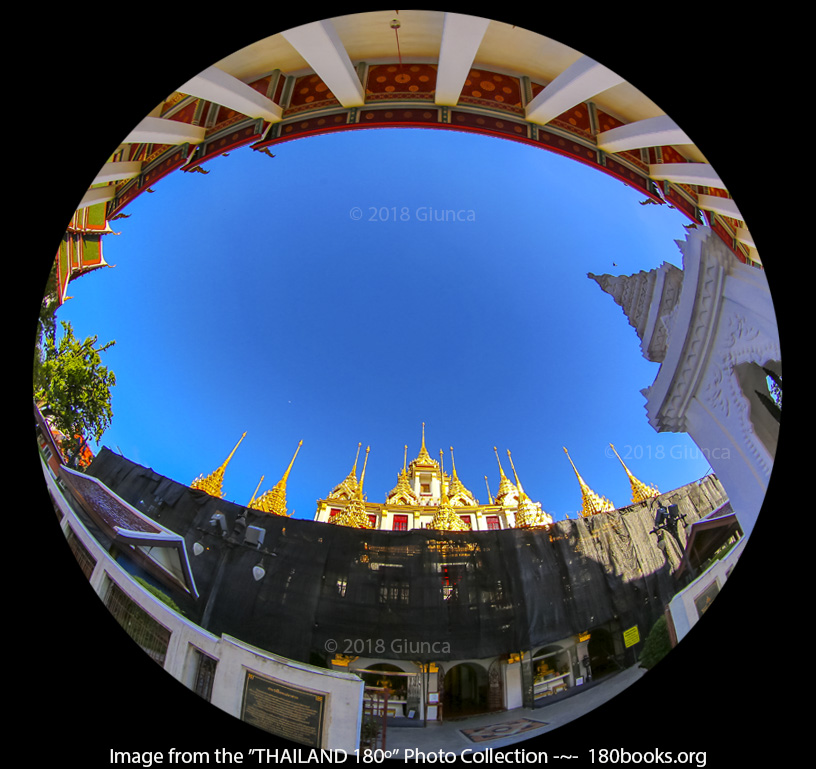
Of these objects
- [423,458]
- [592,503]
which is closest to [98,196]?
[423,458]

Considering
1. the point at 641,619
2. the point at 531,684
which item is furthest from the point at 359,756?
the point at 641,619

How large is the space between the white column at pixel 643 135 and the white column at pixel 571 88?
0.78 meters

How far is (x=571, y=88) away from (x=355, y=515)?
10.2 m

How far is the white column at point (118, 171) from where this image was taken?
7.26 meters

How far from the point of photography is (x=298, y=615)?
10703mm

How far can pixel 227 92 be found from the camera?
6871mm

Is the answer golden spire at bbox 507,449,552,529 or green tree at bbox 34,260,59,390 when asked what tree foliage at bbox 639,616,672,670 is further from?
green tree at bbox 34,260,59,390

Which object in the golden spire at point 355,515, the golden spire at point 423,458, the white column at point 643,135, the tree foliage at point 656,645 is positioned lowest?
the tree foliage at point 656,645

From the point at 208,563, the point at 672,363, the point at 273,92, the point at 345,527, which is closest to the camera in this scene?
the point at 273,92

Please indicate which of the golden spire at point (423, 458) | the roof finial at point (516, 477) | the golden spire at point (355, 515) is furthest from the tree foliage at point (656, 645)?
the golden spire at point (423, 458)

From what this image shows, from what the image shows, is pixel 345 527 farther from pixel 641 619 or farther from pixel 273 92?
pixel 273 92

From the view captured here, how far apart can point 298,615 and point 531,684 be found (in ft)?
16.5

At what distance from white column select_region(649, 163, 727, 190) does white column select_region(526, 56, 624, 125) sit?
183 cm

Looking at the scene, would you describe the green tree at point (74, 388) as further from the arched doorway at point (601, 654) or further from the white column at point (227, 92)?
the arched doorway at point (601, 654)
